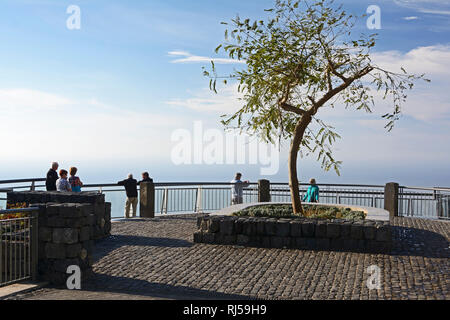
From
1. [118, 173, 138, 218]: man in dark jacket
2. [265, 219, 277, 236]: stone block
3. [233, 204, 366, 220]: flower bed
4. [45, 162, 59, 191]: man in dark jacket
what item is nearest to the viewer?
[265, 219, 277, 236]: stone block

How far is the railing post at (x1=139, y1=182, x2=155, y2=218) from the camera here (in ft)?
61.8

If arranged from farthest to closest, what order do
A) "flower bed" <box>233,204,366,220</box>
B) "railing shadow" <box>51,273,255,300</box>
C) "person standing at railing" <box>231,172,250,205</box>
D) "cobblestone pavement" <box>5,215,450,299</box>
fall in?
"person standing at railing" <box>231,172,250,205</box> → "flower bed" <box>233,204,366,220</box> → "cobblestone pavement" <box>5,215,450,299</box> → "railing shadow" <box>51,273,255,300</box>

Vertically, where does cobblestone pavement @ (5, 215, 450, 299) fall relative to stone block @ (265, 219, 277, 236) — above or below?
below

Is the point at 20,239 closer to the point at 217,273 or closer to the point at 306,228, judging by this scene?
the point at 217,273

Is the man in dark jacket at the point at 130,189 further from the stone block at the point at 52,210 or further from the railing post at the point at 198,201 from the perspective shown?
the stone block at the point at 52,210

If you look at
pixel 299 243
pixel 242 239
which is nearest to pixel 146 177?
pixel 242 239

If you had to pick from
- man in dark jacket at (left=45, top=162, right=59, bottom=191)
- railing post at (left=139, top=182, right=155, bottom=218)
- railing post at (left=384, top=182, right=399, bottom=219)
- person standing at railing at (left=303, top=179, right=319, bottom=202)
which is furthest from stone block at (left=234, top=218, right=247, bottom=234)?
railing post at (left=384, top=182, right=399, bottom=219)

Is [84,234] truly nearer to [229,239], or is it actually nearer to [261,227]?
[229,239]

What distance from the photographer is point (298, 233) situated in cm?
1234

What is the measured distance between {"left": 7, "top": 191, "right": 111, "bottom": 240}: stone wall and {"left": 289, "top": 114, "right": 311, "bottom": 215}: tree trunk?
550 cm

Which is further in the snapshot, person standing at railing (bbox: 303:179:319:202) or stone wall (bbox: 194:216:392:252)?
person standing at railing (bbox: 303:179:319:202)

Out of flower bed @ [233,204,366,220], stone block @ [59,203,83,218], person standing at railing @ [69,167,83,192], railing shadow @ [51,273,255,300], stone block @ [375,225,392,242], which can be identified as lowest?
railing shadow @ [51,273,255,300]

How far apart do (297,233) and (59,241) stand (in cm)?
560

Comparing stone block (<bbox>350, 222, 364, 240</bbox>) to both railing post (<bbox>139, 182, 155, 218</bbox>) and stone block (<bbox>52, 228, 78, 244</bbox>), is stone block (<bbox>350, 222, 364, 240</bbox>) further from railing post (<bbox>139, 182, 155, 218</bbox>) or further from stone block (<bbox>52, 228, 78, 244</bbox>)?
railing post (<bbox>139, 182, 155, 218</bbox>)
